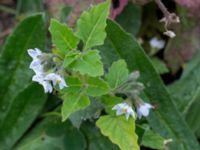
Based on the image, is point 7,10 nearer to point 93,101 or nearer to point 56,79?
point 93,101

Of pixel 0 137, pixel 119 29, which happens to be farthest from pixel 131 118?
pixel 0 137

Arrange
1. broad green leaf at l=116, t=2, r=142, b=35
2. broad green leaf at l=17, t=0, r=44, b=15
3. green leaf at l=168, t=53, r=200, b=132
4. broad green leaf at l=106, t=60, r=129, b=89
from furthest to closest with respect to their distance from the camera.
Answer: broad green leaf at l=17, t=0, r=44, b=15, broad green leaf at l=116, t=2, r=142, b=35, green leaf at l=168, t=53, r=200, b=132, broad green leaf at l=106, t=60, r=129, b=89

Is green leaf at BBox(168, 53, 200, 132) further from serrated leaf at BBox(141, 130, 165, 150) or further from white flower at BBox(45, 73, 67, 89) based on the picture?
white flower at BBox(45, 73, 67, 89)

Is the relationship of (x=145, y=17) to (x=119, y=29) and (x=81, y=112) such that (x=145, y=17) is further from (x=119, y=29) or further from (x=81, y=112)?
(x=81, y=112)

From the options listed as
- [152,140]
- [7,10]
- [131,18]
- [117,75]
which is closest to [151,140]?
[152,140]

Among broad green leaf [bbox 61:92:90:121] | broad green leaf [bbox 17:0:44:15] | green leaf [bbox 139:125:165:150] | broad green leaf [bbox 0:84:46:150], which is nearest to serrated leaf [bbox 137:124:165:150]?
green leaf [bbox 139:125:165:150]
